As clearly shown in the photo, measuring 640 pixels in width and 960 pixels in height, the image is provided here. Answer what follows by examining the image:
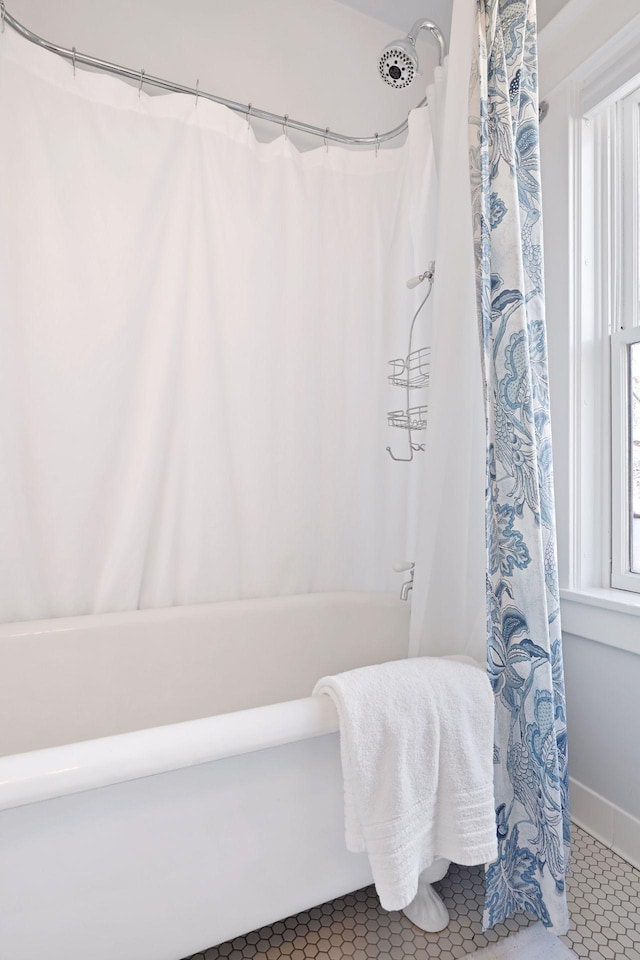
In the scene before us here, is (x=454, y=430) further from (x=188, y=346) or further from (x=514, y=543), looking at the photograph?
(x=188, y=346)

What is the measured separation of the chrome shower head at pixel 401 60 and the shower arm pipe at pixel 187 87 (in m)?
0.06

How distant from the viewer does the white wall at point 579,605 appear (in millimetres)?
1436

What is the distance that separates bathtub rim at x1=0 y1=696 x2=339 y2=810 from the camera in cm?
76

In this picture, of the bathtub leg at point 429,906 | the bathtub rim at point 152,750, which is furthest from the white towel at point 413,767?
the bathtub leg at point 429,906

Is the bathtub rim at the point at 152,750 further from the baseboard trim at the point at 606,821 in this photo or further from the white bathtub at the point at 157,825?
the baseboard trim at the point at 606,821

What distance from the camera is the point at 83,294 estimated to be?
157 centimetres

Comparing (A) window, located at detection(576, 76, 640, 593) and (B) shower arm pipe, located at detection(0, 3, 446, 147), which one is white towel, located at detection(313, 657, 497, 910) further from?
(B) shower arm pipe, located at detection(0, 3, 446, 147)

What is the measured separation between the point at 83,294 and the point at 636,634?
1.84 metres

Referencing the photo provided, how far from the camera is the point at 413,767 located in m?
0.96

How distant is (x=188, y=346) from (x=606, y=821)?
1.88m

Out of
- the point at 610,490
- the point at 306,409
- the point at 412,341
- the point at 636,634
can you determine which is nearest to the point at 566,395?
the point at 610,490

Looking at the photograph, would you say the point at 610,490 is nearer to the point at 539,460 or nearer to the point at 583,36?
the point at 539,460

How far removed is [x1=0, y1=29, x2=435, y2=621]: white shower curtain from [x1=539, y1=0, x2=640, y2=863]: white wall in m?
0.41

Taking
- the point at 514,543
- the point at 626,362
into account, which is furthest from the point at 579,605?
the point at 626,362
